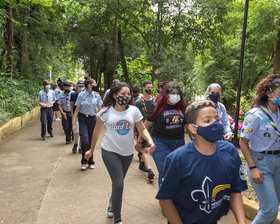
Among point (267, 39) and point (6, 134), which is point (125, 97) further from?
A: point (267, 39)

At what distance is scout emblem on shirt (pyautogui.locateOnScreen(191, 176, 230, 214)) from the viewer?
193cm

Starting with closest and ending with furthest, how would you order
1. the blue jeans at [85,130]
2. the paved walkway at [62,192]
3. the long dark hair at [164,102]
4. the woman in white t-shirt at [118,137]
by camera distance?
the woman in white t-shirt at [118,137]
the long dark hair at [164,102]
the paved walkway at [62,192]
the blue jeans at [85,130]

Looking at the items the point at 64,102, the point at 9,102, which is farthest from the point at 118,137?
the point at 9,102

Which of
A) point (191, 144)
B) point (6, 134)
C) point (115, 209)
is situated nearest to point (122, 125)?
point (115, 209)

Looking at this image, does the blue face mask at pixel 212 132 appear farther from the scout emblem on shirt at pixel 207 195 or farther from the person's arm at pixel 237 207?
the person's arm at pixel 237 207

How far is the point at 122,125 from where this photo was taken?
3.90 m

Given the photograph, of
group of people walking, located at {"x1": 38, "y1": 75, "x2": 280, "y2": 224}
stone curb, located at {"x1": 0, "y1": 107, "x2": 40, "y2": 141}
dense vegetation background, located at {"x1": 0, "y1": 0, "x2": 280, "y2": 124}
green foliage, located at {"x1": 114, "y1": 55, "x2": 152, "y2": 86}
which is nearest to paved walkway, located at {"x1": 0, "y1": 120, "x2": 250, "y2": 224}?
group of people walking, located at {"x1": 38, "y1": 75, "x2": 280, "y2": 224}

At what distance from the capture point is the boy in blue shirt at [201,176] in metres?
1.93

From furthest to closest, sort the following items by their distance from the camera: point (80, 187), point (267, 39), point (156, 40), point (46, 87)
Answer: point (156, 40)
point (267, 39)
point (46, 87)
point (80, 187)

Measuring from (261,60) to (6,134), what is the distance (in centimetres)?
1208

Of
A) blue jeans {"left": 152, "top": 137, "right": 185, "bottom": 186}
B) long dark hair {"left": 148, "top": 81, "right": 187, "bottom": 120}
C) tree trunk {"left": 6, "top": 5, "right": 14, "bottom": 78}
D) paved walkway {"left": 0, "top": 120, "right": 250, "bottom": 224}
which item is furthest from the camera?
tree trunk {"left": 6, "top": 5, "right": 14, "bottom": 78}

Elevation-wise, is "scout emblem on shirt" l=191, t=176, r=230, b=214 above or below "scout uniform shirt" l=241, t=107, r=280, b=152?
below

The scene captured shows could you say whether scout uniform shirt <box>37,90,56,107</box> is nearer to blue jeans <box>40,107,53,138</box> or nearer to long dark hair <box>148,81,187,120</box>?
blue jeans <box>40,107,53,138</box>

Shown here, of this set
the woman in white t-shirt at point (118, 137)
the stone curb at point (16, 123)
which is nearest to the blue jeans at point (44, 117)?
the stone curb at point (16, 123)
